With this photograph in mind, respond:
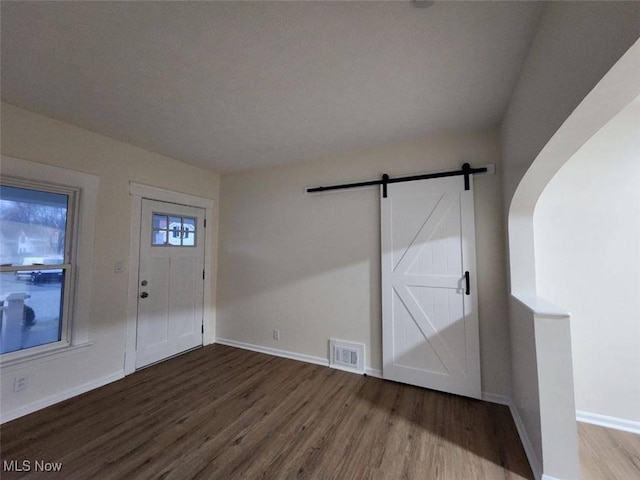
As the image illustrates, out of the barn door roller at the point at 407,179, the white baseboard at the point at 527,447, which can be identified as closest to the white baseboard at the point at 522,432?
the white baseboard at the point at 527,447

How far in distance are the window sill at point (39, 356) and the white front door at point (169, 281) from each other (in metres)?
0.58

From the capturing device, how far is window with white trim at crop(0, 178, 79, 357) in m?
2.17

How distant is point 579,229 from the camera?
2.18 meters

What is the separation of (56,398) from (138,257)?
56.8 inches

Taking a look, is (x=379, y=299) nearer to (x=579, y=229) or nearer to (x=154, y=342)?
(x=579, y=229)

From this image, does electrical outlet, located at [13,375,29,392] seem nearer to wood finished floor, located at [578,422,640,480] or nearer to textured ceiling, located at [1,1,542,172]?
textured ceiling, located at [1,1,542,172]

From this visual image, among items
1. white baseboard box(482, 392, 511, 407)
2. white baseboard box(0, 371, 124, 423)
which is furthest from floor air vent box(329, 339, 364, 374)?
white baseboard box(0, 371, 124, 423)

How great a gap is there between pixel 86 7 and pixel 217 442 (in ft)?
8.98

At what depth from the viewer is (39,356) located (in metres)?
2.28

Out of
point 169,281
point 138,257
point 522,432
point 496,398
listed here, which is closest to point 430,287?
point 496,398

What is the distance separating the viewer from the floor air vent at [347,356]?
2971mm

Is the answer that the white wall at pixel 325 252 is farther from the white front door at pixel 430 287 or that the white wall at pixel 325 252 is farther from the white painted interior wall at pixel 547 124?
the white painted interior wall at pixel 547 124

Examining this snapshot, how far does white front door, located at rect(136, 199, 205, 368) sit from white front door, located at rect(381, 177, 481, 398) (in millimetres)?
2647

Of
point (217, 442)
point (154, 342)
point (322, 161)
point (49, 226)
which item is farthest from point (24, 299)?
point (322, 161)
